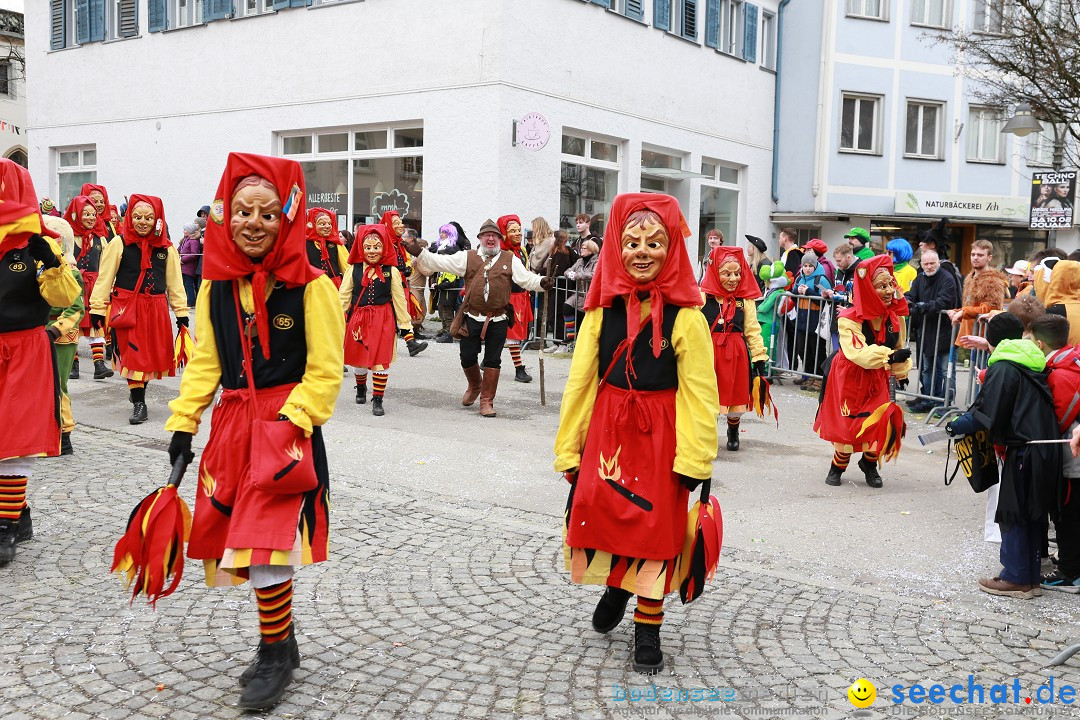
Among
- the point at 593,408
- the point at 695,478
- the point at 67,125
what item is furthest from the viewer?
the point at 67,125

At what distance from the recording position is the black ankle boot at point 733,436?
9.22m

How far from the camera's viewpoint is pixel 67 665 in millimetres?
4270

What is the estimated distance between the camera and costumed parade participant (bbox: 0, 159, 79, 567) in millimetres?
5492

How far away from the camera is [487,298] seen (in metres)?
10.6

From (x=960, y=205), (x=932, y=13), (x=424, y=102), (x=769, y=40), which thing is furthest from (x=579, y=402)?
(x=932, y=13)

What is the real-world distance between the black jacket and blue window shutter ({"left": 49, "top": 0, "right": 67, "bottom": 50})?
21704mm

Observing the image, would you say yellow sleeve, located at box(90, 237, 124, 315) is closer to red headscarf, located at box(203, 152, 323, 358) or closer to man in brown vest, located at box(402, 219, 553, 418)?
man in brown vest, located at box(402, 219, 553, 418)

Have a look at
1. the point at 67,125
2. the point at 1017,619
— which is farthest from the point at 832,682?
the point at 67,125

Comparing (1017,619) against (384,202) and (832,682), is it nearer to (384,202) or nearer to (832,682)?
(832,682)

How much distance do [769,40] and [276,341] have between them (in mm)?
23442

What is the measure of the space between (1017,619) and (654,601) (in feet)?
6.88

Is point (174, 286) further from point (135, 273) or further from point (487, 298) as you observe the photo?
point (487, 298)

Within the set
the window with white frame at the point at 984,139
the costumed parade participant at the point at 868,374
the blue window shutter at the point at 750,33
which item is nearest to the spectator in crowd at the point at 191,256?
the costumed parade participant at the point at 868,374

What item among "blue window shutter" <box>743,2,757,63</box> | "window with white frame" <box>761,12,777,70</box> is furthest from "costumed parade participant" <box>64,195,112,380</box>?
"window with white frame" <box>761,12,777,70</box>
